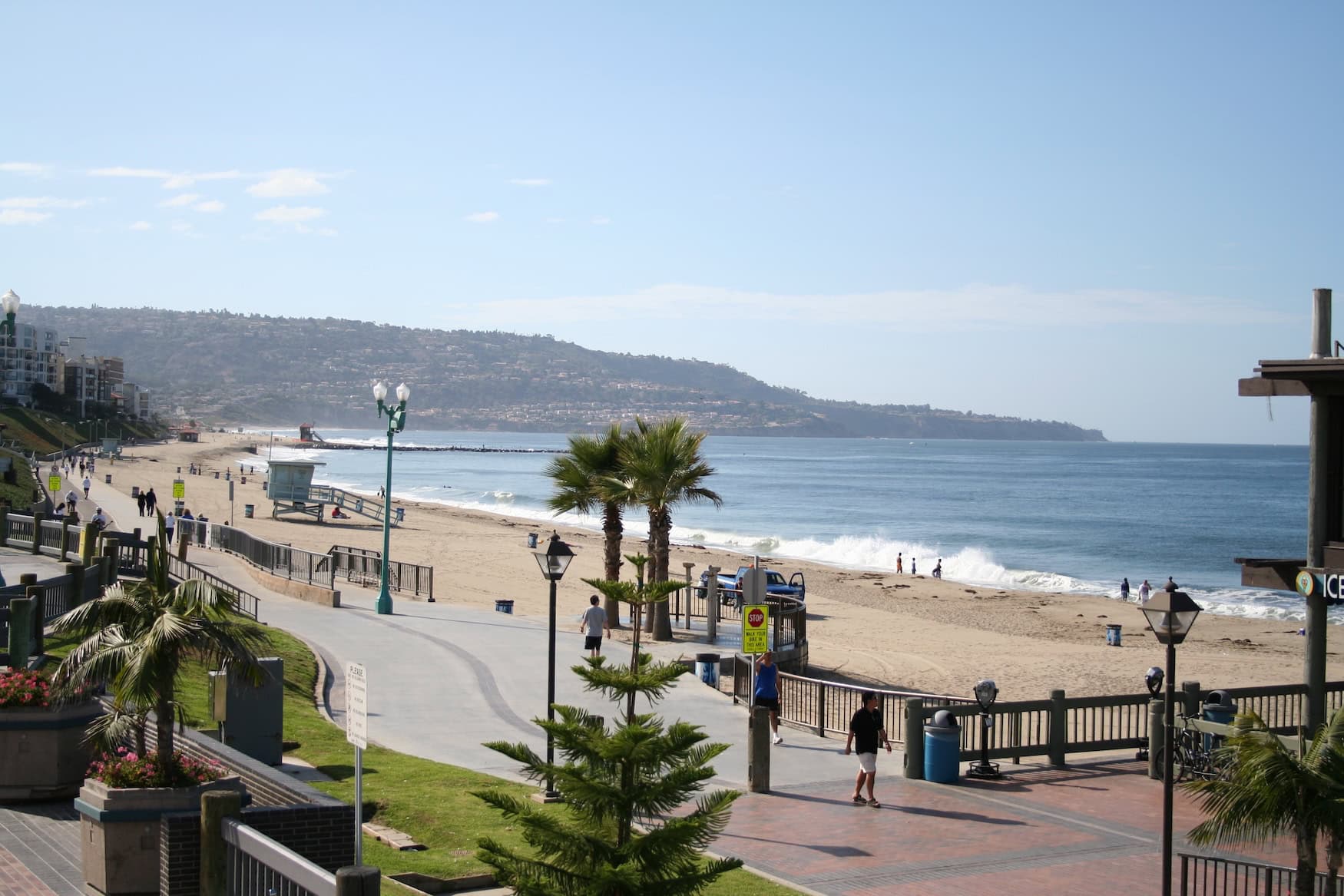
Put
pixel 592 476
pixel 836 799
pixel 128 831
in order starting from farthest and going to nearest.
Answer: pixel 592 476 < pixel 836 799 < pixel 128 831

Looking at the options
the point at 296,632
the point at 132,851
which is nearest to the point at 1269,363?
the point at 132,851

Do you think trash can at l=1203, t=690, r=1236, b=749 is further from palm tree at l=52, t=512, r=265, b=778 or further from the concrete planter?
the concrete planter

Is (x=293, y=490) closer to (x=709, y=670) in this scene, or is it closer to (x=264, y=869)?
(x=709, y=670)

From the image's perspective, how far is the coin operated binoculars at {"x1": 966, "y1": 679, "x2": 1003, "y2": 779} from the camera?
15562 mm

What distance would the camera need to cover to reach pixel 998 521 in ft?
326

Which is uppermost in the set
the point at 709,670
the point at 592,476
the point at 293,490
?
the point at 592,476

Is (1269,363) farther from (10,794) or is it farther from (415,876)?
(10,794)

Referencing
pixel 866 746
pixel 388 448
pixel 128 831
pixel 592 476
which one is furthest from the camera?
pixel 388 448

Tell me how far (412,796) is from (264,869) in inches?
234

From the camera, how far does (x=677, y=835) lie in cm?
731

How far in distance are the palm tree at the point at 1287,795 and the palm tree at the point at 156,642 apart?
7.12 meters

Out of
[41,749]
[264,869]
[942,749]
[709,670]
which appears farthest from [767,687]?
[264,869]

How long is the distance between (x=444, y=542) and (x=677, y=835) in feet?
192

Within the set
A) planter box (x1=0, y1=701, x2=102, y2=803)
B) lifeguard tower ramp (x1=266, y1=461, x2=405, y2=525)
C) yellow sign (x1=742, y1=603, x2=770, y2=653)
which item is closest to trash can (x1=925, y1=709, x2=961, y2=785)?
yellow sign (x1=742, y1=603, x2=770, y2=653)
